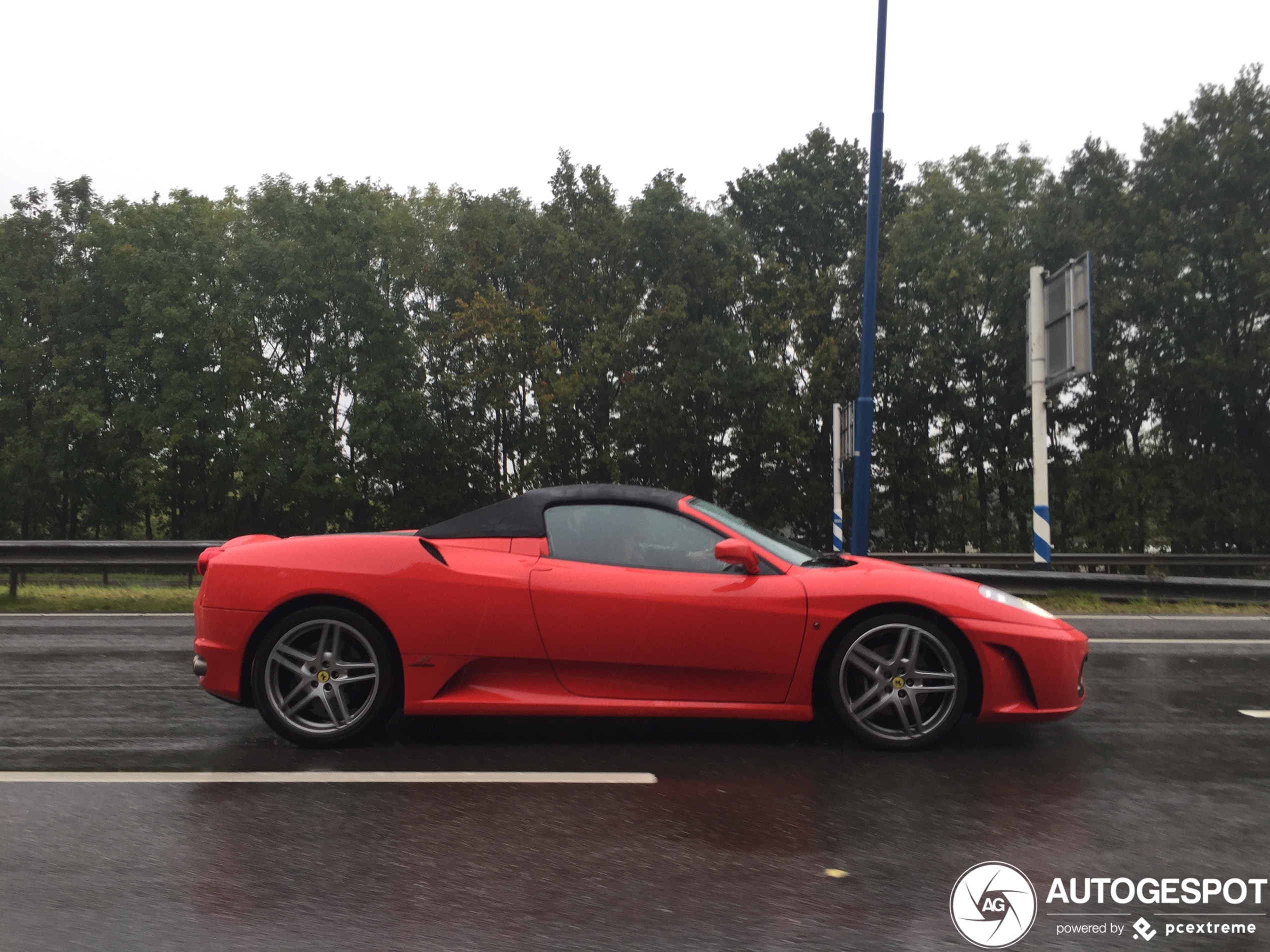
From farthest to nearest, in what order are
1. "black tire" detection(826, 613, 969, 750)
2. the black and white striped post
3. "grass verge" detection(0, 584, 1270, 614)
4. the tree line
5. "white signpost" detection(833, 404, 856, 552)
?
the tree line, "white signpost" detection(833, 404, 856, 552), the black and white striped post, "grass verge" detection(0, 584, 1270, 614), "black tire" detection(826, 613, 969, 750)

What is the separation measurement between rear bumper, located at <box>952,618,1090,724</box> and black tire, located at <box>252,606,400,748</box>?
2.68m

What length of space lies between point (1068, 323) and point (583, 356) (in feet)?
96.5

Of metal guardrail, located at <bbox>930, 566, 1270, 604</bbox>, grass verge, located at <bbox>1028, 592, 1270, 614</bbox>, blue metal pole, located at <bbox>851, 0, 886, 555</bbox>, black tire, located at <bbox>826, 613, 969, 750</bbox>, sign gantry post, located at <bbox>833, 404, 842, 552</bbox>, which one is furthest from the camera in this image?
sign gantry post, located at <bbox>833, 404, 842, 552</bbox>

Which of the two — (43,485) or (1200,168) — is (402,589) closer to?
(1200,168)

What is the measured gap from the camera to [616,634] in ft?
16.9

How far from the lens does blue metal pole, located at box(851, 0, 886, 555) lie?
608 inches

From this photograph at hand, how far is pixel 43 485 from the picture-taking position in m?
41.1

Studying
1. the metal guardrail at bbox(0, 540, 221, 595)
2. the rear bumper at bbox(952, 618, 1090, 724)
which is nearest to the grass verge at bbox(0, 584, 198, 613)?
the metal guardrail at bbox(0, 540, 221, 595)

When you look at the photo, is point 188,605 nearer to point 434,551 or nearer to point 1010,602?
point 434,551

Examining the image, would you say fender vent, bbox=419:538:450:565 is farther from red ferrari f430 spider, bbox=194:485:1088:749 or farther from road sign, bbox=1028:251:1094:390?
road sign, bbox=1028:251:1094:390

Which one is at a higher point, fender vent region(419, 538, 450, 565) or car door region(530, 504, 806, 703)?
fender vent region(419, 538, 450, 565)

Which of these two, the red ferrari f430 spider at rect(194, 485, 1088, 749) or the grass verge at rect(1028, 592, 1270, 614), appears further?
the grass verge at rect(1028, 592, 1270, 614)

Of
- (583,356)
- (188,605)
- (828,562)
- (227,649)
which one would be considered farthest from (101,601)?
(583,356)

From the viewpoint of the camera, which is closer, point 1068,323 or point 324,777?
point 324,777
